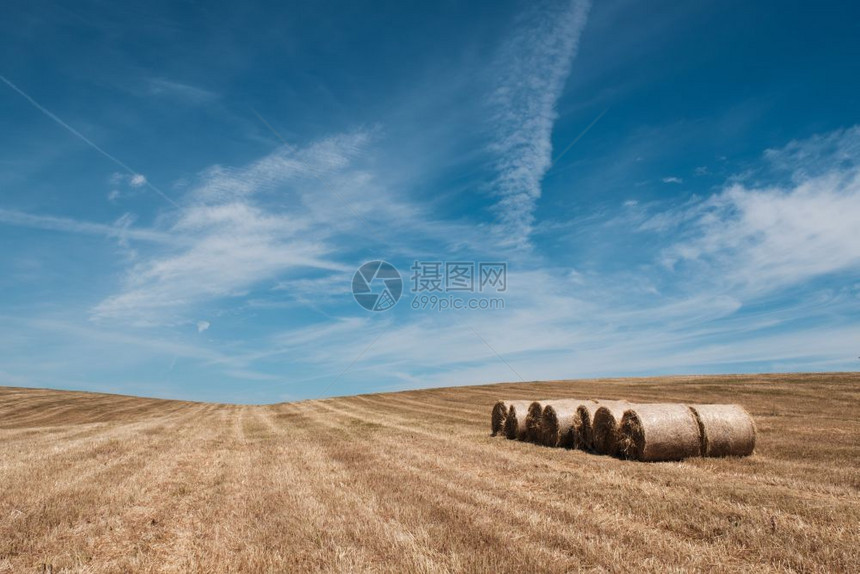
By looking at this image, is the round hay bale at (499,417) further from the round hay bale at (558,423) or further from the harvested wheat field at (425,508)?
the harvested wheat field at (425,508)

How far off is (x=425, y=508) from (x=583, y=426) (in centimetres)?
801

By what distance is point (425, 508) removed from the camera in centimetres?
698

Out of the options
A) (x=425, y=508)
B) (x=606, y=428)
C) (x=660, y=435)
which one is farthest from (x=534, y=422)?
(x=425, y=508)

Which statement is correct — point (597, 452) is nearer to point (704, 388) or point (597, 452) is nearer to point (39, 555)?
point (39, 555)

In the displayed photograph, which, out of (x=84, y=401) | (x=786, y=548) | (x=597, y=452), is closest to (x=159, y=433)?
(x=597, y=452)

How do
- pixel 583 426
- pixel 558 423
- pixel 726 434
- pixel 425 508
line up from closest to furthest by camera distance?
pixel 425 508 < pixel 726 434 < pixel 583 426 < pixel 558 423

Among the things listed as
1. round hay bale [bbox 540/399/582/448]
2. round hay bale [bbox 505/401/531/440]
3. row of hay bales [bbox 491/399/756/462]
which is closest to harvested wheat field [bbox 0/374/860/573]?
row of hay bales [bbox 491/399/756/462]

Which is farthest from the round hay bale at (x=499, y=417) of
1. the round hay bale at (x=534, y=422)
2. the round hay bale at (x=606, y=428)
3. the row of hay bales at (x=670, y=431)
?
the round hay bale at (x=606, y=428)

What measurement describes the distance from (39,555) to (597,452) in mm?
11477

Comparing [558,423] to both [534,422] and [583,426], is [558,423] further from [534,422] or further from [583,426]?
[534,422]

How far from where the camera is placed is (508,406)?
17109 mm

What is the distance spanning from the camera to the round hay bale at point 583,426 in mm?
13469

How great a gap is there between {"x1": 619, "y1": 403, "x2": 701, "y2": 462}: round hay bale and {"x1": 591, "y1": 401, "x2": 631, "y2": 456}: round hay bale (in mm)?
408

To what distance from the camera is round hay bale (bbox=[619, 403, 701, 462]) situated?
1131 centimetres
